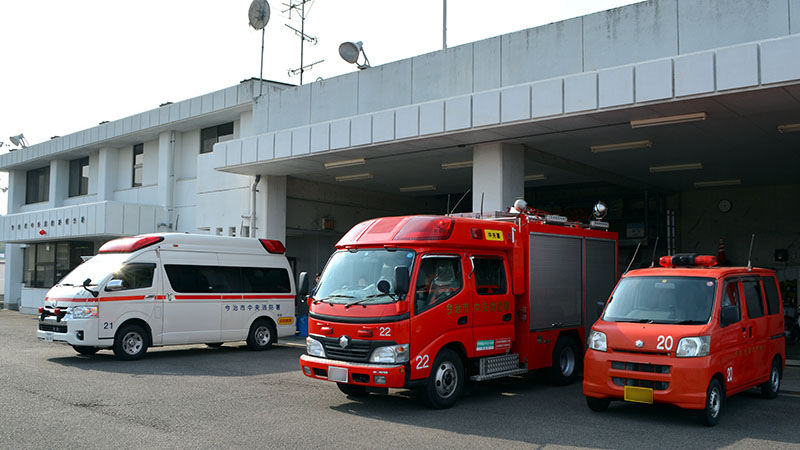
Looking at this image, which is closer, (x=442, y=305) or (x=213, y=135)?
(x=442, y=305)

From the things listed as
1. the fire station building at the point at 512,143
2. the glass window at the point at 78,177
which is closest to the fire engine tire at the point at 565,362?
the fire station building at the point at 512,143

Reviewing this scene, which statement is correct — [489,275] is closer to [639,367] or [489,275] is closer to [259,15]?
[639,367]

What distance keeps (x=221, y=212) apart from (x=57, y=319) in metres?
8.36

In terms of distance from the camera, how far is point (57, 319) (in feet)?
44.5

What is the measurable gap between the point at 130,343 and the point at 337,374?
6.84 metres

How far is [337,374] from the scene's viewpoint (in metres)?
8.94

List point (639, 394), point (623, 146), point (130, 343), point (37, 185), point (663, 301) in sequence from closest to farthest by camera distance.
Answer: point (639, 394), point (663, 301), point (130, 343), point (623, 146), point (37, 185)

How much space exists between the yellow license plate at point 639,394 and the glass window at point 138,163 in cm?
2403

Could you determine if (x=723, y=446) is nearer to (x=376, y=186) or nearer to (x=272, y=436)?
(x=272, y=436)

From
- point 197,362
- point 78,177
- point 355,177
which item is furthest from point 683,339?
point 78,177

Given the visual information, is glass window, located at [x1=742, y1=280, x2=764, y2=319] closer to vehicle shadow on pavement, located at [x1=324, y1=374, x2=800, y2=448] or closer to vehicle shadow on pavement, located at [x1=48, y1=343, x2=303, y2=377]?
vehicle shadow on pavement, located at [x1=324, y1=374, x2=800, y2=448]

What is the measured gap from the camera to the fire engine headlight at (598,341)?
873 centimetres

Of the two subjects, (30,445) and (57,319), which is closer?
(30,445)

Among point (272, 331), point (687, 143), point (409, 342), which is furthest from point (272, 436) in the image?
point (687, 143)
